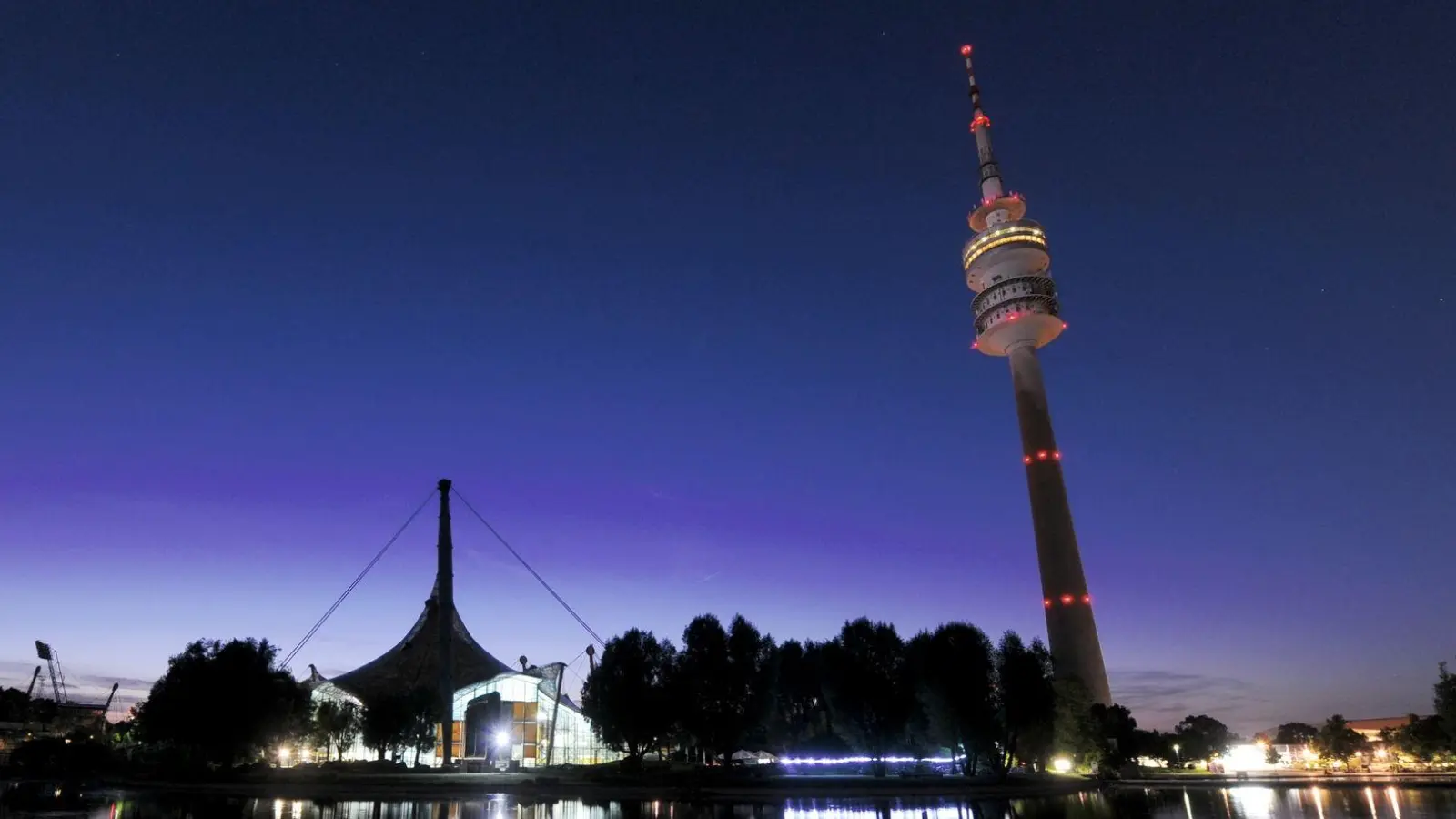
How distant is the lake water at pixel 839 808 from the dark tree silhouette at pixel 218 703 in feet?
38.5

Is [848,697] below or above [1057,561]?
below

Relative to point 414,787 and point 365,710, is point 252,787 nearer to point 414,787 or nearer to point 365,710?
point 414,787

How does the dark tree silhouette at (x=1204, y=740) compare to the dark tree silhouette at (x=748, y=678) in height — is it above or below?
below

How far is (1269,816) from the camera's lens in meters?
37.1

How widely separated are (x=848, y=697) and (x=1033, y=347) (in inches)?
3060

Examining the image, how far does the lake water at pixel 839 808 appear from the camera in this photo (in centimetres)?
3803

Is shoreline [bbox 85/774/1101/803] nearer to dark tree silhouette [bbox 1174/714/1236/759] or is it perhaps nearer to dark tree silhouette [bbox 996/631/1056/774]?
dark tree silhouette [bbox 996/631/1056/774]

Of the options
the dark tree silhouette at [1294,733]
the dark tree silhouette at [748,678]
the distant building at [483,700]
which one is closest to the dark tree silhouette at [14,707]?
the distant building at [483,700]

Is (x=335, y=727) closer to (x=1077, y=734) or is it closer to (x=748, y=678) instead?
(x=748, y=678)

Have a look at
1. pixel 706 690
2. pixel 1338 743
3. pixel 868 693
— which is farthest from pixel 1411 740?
pixel 706 690

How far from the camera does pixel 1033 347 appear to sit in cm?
13162

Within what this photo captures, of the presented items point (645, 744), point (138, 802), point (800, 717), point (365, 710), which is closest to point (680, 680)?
point (645, 744)

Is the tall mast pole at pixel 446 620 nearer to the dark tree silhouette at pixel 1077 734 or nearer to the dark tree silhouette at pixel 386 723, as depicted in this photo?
the dark tree silhouette at pixel 386 723

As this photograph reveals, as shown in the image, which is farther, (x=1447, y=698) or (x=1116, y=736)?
(x=1116, y=736)
